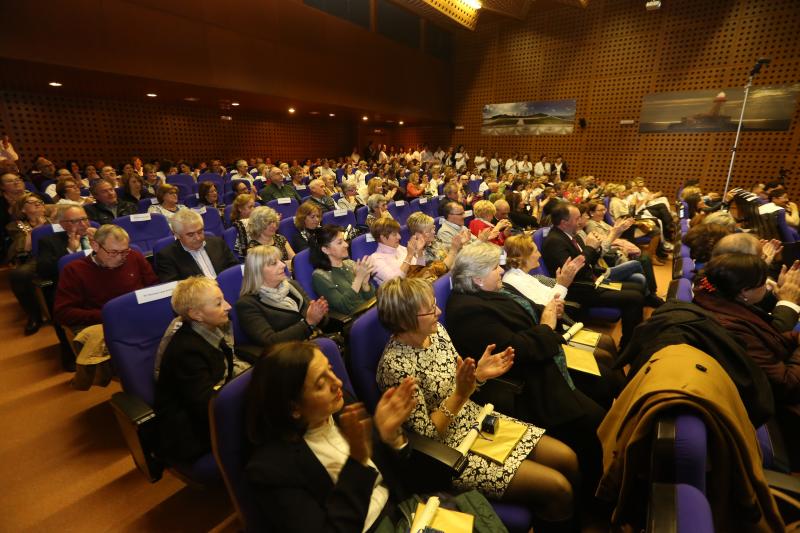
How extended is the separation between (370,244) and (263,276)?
136 centimetres

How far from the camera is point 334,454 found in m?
1.21

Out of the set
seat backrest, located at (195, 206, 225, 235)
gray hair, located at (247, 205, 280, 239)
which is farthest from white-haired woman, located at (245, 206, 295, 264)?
seat backrest, located at (195, 206, 225, 235)

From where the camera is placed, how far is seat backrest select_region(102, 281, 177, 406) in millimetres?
1740

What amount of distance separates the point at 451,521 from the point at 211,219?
4.51 meters

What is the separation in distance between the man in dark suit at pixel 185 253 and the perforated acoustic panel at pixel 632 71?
43.4 feet

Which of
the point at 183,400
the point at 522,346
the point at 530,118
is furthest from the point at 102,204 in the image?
the point at 530,118

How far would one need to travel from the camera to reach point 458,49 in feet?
49.0

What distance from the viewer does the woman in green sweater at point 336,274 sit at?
277 cm

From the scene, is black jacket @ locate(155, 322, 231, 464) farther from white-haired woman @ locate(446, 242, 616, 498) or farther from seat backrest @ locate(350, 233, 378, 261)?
seat backrest @ locate(350, 233, 378, 261)

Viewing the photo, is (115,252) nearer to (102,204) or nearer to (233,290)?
(233,290)

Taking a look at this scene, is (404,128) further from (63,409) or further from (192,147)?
(63,409)

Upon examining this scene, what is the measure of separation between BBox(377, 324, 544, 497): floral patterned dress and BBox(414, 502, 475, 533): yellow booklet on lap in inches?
8.3

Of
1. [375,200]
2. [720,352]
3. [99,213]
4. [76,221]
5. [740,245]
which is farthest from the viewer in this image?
[375,200]

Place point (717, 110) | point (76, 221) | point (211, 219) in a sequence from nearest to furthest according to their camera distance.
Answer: point (76, 221) → point (211, 219) → point (717, 110)
